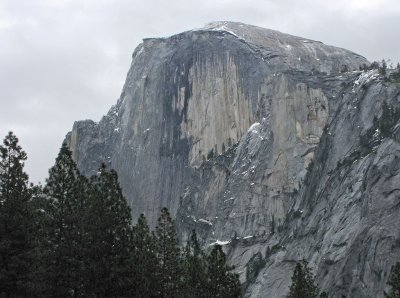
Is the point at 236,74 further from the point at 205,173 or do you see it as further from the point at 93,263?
the point at 93,263

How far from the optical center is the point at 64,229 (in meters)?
48.8

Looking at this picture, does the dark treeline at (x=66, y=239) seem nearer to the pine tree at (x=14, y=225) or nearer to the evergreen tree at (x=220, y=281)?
the pine tree at (x=14, y=225)

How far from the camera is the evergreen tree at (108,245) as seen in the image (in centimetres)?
4678

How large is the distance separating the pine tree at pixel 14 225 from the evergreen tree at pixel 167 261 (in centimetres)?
1132

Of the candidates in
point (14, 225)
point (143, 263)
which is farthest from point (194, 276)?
point (14, 225)

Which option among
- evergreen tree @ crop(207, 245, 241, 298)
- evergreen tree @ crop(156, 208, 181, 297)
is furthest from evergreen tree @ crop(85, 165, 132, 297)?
evergreen tree @ crop(207, 245, 241, 298)

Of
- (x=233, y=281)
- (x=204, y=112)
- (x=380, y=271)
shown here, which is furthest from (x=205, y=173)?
(x=233, y=281)

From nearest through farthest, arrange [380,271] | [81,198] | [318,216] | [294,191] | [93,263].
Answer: [93,263]
[81,198]
[380,271]
[318,216]
[294,191]

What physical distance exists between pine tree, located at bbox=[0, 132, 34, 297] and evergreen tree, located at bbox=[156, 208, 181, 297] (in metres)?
11.3

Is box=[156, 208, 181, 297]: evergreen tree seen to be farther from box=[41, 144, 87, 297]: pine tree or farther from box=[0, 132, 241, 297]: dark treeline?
box=[41, 144, 87, 297]: pine tree

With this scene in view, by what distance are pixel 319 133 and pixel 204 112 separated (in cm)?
3862

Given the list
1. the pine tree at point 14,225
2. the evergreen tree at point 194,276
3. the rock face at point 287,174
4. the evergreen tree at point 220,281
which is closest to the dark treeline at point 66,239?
the pine tree at point 14,225

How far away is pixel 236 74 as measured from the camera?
19638 centimetres

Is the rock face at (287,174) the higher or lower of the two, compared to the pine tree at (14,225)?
higher
